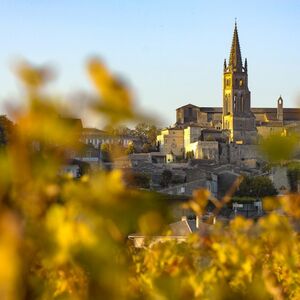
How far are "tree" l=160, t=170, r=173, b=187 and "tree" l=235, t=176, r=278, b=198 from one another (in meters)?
5.34

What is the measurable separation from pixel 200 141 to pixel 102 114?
274 ft

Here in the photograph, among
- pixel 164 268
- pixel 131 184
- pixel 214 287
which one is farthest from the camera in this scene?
pixel 164 268

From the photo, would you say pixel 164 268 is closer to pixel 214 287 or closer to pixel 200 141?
pixel 214 287

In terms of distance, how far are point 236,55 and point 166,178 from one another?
163 feet

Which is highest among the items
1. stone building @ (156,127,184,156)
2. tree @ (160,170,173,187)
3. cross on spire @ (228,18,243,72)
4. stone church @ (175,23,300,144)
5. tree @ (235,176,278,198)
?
cross on spire @ (228,18,243,72)

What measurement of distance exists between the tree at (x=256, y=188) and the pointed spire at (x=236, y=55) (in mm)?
51165

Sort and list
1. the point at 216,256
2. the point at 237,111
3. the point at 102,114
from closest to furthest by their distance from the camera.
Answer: the point at 102,114, the point at 216,256, the point at 237,111

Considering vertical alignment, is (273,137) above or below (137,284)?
above

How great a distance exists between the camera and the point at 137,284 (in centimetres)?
391

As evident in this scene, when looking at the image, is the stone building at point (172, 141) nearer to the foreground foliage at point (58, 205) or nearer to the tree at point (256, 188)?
the tree at point (256, 188)

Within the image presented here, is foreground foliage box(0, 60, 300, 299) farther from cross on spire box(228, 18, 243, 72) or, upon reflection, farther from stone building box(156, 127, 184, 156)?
cross on spire box(228, 18, 243, 72)

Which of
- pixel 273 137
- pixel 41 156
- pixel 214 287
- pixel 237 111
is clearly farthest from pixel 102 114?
pixel 237 111

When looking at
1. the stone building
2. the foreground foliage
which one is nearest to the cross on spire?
the stone building

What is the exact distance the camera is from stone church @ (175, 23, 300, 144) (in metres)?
101
